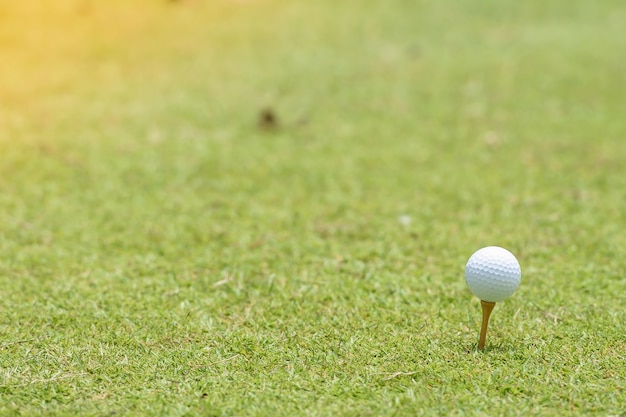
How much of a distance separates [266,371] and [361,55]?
6375 mm

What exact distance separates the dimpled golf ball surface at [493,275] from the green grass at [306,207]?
26 centimetres

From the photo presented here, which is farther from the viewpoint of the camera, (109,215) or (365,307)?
(109,215)

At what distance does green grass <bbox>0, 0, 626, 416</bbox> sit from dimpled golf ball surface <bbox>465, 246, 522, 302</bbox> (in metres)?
0.26

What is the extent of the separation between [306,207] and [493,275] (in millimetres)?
2213

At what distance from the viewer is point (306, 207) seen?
4789 mm

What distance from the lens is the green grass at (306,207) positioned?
105 inches

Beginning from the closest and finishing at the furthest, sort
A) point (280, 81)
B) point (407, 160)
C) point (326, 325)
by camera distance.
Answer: point (326, 325) < point (407, 160) < point (280, 81)

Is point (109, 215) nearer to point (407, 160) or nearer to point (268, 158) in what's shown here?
point (268, 158)

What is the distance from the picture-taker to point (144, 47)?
8.31m

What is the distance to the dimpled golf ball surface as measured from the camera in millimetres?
2723

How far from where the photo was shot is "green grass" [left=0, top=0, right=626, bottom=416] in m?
2.67

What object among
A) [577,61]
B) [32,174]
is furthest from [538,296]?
[577,61]

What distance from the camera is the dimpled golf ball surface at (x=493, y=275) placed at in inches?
107

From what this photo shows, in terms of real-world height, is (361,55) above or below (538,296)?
above
